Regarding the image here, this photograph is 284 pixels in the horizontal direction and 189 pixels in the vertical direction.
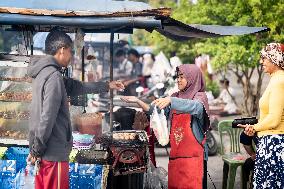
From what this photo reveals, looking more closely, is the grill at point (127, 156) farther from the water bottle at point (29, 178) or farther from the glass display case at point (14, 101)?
the glass display case at point (14, 101)

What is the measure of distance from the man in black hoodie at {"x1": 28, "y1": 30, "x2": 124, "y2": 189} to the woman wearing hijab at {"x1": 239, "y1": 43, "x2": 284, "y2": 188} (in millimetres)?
2206

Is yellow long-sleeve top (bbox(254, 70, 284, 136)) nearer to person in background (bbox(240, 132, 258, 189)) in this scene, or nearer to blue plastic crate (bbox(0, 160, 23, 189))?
person in background (bbox(240, 132, 258, 189))

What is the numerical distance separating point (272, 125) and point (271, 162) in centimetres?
47

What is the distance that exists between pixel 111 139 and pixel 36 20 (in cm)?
191

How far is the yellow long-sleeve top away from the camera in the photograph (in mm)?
5184

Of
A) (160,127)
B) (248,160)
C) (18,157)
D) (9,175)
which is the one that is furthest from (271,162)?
(9,175)

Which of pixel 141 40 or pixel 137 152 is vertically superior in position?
pixel 141 40

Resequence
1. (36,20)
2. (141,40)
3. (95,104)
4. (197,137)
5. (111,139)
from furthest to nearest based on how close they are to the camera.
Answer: (141,40) < (95,104) < (111,139) < (197,137) < (36,20)

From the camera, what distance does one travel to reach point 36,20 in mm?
5340

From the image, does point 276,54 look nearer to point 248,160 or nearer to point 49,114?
point 248,160

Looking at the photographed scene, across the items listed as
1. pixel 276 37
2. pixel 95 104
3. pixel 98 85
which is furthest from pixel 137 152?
pixel 95 104

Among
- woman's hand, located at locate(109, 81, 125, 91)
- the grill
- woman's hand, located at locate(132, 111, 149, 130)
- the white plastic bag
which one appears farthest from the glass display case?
woman's hand, located at locate(132, 111, 149, 130)

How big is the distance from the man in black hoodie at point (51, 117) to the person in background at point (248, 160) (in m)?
2.59

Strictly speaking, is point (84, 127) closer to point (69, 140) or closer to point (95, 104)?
point (69, 140)
